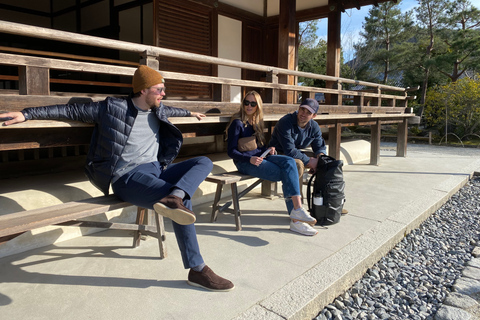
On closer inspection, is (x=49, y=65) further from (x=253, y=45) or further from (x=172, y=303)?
(x=253, y=45)

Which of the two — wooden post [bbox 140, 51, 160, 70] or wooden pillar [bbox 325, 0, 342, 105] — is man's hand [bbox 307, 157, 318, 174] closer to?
wooden post [bbox 140, 51, 160, 70]

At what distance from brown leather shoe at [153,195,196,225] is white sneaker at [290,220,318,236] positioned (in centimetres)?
163

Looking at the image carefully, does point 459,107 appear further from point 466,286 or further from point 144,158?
point 144,158

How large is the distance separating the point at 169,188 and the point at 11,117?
3.77ft

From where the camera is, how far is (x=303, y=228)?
3.66m

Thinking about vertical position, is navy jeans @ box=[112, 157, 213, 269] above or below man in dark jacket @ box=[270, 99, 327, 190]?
below

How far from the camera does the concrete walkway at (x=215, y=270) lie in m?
2.26

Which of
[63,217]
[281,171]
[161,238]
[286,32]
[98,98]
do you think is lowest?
[161,238]

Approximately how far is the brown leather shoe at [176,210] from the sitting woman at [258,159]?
1.60m

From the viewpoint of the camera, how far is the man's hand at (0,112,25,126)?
2.43m

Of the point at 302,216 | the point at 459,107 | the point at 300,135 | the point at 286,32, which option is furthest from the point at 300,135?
the point at 459,107

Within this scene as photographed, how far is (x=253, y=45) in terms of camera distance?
9.38 metres

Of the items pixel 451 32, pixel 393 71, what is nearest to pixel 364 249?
pixel 451 32

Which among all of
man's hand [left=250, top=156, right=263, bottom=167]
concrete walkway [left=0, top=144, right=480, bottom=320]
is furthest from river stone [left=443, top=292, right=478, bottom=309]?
man's hand [left=250, top=156, right=263, bottom=167]
